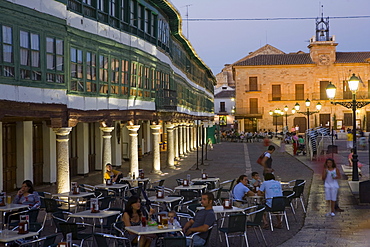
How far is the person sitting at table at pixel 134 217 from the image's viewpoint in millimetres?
9875

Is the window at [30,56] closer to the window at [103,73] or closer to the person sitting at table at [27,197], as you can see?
the person sitting at table at [27,197]

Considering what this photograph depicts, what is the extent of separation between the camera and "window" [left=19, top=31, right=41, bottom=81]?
14.2 m

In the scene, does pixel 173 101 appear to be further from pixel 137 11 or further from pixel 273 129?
pixel 273 129

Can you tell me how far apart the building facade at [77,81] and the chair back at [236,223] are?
6.45 metres

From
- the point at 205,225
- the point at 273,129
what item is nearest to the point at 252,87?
the point at 273,129

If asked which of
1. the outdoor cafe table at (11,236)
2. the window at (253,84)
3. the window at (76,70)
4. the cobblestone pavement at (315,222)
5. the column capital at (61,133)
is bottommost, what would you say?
the cobblestone pavement at (315,222)

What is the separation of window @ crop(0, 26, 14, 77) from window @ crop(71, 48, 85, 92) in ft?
10.3

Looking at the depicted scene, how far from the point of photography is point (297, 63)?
72.2 meters

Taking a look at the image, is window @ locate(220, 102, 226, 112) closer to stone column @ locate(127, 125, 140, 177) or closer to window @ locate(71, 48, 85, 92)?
stone column @ locate(127, 125, 140, 177)

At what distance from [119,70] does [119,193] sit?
575cm

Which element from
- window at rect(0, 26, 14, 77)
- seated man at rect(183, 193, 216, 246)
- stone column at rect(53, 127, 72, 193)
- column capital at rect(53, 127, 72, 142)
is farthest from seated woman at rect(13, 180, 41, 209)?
seated man at rect(183, 193, 216, 246)

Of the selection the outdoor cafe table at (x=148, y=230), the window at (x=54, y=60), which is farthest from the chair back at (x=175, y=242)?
the window at (x=54, y=60)

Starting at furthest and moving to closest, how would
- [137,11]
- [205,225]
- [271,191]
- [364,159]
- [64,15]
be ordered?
[364,159] < [137,11] < [64,15] < [271,191] < [205,225]

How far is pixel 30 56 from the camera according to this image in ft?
47.9
